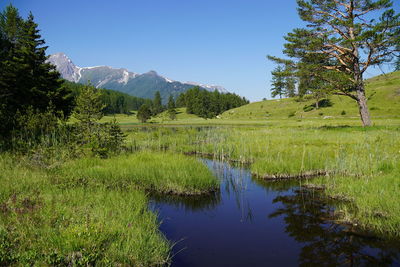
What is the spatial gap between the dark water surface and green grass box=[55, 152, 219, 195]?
2.03ft

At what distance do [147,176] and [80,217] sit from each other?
4799 mm

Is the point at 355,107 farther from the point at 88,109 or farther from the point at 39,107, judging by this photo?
the point at 88,109

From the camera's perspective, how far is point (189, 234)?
6.91 m

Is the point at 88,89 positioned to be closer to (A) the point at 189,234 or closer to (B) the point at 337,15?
(A) the point at 189,234

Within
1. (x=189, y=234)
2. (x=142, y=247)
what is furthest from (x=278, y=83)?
(x=142, y=247)

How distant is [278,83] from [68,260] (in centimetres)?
2564

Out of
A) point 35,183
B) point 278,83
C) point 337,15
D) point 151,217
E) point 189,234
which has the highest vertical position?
point 337,15

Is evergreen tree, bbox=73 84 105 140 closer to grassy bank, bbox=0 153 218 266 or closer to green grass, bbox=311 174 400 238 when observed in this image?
grassy bank, bbox=0 153 218 266

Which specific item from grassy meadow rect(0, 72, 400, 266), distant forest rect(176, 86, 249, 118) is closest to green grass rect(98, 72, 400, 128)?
distant forest rect(176, 86, 249, 118)

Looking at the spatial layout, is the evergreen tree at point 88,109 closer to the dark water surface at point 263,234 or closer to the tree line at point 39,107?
the tree line at point 39,107

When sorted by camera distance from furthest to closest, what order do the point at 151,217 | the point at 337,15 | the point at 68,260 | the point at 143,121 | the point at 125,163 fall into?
the point at 143,121 → the point at 337,15 → the point at 125,163 → the point at 151,217 → the point at 68,260

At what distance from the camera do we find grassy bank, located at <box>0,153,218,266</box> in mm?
4629

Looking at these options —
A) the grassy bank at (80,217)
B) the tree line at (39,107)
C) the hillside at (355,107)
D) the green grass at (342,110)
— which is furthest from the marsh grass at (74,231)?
A: the hillside at (355,107)

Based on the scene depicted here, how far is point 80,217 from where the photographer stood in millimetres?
5926
